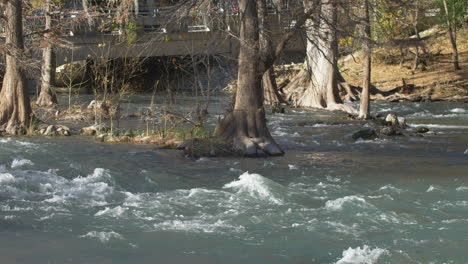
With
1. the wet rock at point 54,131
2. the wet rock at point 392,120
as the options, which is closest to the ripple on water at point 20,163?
the wet rock at point 54,131

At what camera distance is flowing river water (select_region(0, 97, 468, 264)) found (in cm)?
982

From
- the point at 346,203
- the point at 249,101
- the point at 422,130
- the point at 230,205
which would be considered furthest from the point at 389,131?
the point at 230,205

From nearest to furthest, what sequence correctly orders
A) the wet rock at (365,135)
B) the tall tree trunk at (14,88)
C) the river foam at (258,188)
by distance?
the river foam at (258,188)
the tall tree trunk at (14,88)
the wet rock at (365,135)

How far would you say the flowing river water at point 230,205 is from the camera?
32.2ft

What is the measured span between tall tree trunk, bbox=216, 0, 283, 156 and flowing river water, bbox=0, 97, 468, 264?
635 millimetres

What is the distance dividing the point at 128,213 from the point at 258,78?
7042 millimetres

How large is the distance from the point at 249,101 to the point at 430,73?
25096 mm

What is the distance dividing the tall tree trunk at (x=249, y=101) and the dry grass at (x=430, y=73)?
20.3 meters

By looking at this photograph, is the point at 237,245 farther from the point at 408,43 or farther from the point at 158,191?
the point at 408,43

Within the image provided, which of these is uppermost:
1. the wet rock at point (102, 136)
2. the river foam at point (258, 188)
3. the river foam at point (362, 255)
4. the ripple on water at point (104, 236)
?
the wet rock at point (102, 136)

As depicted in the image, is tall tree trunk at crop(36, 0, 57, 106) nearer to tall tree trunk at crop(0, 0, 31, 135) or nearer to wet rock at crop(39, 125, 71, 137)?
tall tree trunk at crop(0, 0, 31, 135)

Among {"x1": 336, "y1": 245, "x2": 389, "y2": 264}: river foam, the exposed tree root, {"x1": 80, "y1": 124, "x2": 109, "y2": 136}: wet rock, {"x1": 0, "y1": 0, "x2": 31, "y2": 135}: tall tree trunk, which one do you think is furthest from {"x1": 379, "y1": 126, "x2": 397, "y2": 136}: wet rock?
{"x1": 336, "y1": 245, "x2": 389, "y2": 264}: river foam

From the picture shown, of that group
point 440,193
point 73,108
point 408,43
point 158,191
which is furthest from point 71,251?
point 73,108

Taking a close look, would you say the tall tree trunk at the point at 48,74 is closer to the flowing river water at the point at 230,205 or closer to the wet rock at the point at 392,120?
the flowing river water at the point at 230,205
